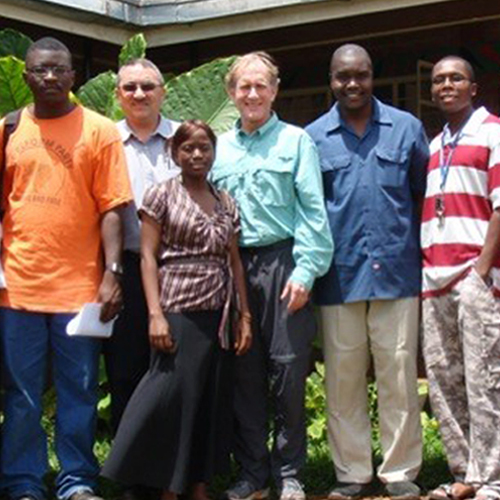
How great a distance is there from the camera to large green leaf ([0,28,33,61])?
764 cm

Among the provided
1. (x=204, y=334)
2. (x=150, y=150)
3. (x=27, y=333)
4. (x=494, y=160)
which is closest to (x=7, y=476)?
(x=27, y=333)

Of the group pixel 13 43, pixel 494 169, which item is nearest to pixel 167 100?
pixel 13 43

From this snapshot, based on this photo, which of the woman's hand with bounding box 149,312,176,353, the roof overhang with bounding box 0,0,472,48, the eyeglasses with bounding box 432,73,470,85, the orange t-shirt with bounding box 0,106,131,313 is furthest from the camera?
the roof overhang with bounding box 0,0,472,48

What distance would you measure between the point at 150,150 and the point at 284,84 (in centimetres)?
448

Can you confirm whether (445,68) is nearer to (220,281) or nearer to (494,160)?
(494,160)

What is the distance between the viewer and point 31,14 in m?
8.54

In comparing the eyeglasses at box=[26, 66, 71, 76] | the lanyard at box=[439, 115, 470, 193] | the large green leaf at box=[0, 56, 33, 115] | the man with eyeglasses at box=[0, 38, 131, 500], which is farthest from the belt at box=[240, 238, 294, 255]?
the large green leaf at box=[0, 56, 33, 115]

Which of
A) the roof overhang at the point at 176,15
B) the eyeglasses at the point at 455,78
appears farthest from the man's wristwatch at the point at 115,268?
the roof overhang at the point at 176,15

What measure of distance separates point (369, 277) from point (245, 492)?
1181mm

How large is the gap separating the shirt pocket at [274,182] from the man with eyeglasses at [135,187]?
428 mm

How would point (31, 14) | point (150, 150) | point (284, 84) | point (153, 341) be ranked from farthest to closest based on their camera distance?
point (284, 84) → point (31, 14) → point (150, 150) → point (153, 341)

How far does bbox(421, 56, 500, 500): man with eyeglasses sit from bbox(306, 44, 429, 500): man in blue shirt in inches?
4.4

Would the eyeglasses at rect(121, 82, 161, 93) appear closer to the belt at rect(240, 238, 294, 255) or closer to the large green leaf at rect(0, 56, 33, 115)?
the belt at rect(240, 238, 294, 255)

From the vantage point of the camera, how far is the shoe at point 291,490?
5914 mm
